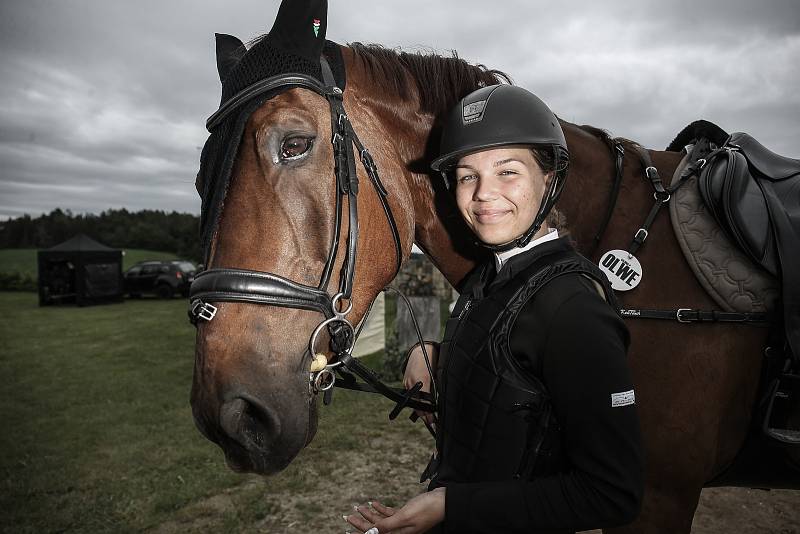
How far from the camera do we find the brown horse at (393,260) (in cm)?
142

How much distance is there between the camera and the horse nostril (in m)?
1.35

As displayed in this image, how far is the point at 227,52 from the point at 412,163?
954mm

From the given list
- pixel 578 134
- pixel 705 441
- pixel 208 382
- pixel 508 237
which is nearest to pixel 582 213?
pixel 578 134

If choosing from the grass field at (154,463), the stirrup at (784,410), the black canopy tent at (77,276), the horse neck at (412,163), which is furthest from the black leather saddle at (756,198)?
the black canopy tent at (77,276)

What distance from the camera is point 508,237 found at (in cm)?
154

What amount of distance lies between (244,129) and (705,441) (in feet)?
6.79

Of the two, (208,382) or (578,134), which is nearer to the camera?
(208,382)

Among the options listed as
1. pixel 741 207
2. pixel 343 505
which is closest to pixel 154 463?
pixel 343 505

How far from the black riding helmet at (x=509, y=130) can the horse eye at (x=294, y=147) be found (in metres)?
0.51

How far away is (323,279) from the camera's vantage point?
1.54 meters

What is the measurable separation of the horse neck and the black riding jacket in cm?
69

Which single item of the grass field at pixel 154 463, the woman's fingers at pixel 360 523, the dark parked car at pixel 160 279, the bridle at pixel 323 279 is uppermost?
the bridle at pixel 323 279

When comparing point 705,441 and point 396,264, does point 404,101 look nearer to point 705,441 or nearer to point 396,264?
point 396,264

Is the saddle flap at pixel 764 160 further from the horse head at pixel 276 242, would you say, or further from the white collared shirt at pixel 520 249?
the horse head at pixel 276 242
